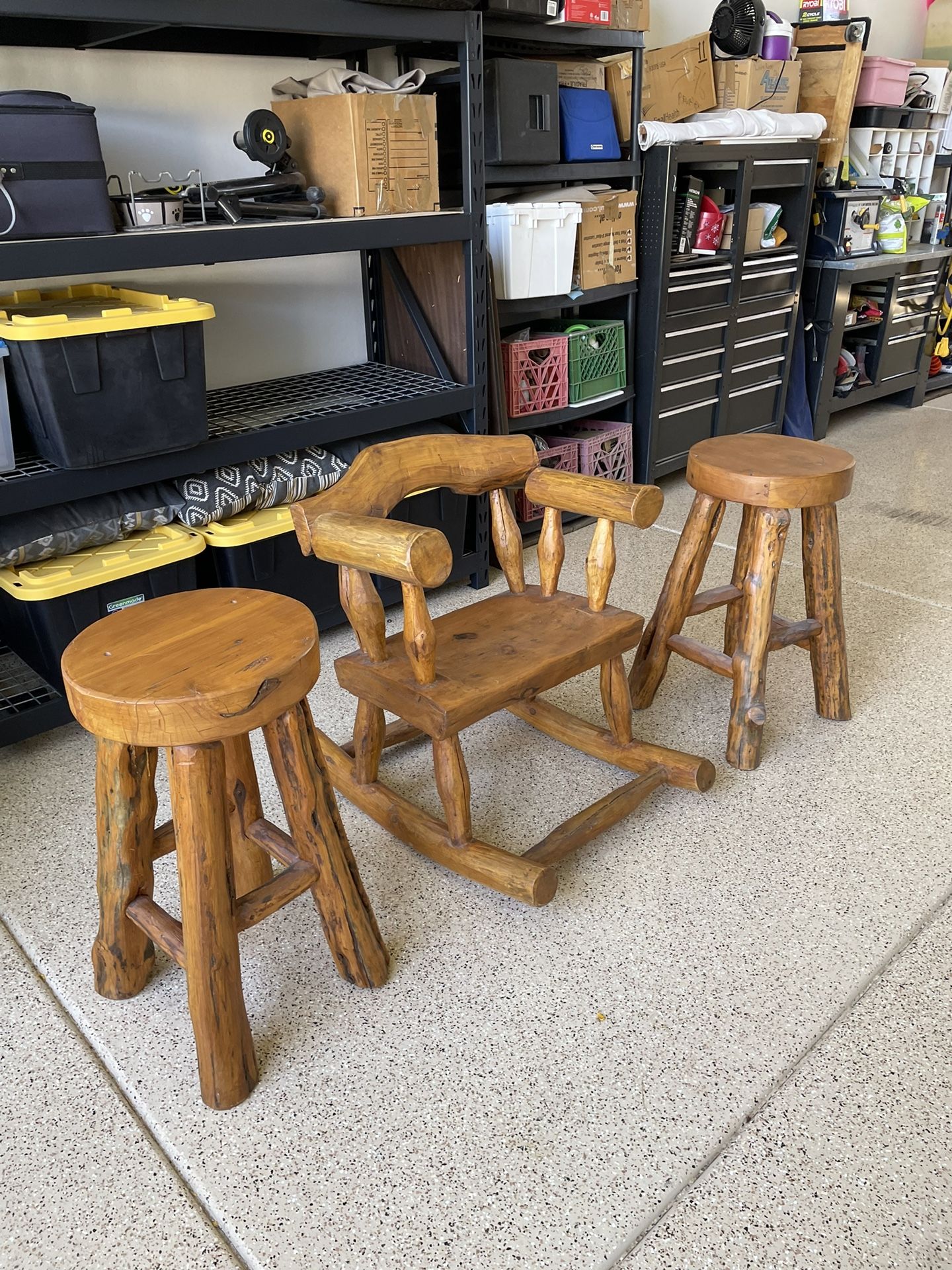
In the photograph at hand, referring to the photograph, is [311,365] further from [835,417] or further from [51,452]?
[835,417]

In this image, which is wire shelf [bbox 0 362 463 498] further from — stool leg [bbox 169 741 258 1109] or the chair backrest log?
stool leg [bbox 169 741 258 1109]

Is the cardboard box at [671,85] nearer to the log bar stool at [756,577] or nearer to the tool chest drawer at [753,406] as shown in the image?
the tool chest drawer at [753,406]

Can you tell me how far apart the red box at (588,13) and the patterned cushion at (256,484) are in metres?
1.52

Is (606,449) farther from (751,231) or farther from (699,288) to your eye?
(751,231)

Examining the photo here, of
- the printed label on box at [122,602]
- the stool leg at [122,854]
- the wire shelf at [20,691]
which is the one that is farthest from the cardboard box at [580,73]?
the stool leg at [122,854]

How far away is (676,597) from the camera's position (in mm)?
2197

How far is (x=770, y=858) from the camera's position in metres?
1.82

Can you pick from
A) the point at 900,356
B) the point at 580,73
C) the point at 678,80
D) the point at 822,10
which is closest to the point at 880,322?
the point at 900,356

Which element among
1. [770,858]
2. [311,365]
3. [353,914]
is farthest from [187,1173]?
[311,365]

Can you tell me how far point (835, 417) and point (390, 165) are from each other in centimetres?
319

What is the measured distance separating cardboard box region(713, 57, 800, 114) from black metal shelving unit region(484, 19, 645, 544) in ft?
1.78

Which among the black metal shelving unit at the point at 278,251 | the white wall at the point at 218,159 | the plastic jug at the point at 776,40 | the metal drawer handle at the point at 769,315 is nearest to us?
the black metal shelving unit at the point at 278,251

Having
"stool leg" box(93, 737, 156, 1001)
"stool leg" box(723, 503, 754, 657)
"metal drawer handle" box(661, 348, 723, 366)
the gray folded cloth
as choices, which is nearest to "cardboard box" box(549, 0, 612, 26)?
the gray folded cloth

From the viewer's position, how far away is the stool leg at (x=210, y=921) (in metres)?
1.24
